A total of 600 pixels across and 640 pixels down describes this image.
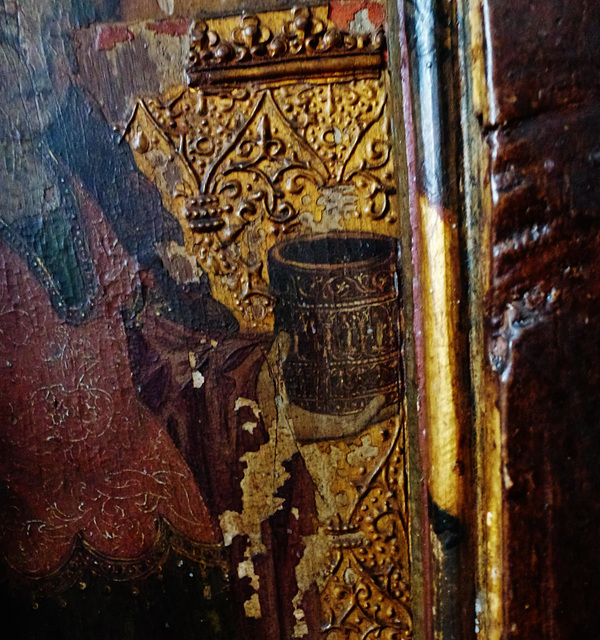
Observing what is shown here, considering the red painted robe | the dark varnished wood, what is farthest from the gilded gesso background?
the dark varnished wood

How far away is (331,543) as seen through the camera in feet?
2.78

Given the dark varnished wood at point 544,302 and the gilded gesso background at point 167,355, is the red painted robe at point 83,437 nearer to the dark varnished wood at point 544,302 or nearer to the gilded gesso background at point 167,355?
the gilded gesso background at point 167,355

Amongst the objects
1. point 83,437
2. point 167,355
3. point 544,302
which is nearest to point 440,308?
point 544,302

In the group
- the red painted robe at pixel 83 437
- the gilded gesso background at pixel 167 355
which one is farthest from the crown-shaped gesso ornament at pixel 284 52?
the red painted robe at pixel 83 437

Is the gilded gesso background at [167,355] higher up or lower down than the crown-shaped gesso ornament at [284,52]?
lower down

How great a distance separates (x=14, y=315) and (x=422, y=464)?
697 millimetres

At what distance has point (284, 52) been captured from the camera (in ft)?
2.44

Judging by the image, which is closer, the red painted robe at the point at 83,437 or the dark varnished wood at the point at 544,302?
the dark varnished wood at the point at 544,302

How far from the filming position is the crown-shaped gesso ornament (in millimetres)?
738

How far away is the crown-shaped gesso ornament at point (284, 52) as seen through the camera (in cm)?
74

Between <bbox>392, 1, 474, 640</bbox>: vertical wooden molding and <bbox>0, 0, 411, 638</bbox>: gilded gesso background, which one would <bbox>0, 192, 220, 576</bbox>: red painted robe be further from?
<bbox>392, 1, 474, 640</bbox>: vertical wooden molding

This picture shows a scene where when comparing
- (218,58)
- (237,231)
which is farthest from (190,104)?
(237,231)

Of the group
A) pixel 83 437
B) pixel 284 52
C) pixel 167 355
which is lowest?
pixel 83 437

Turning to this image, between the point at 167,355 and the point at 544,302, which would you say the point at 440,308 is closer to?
the point at 544,302
